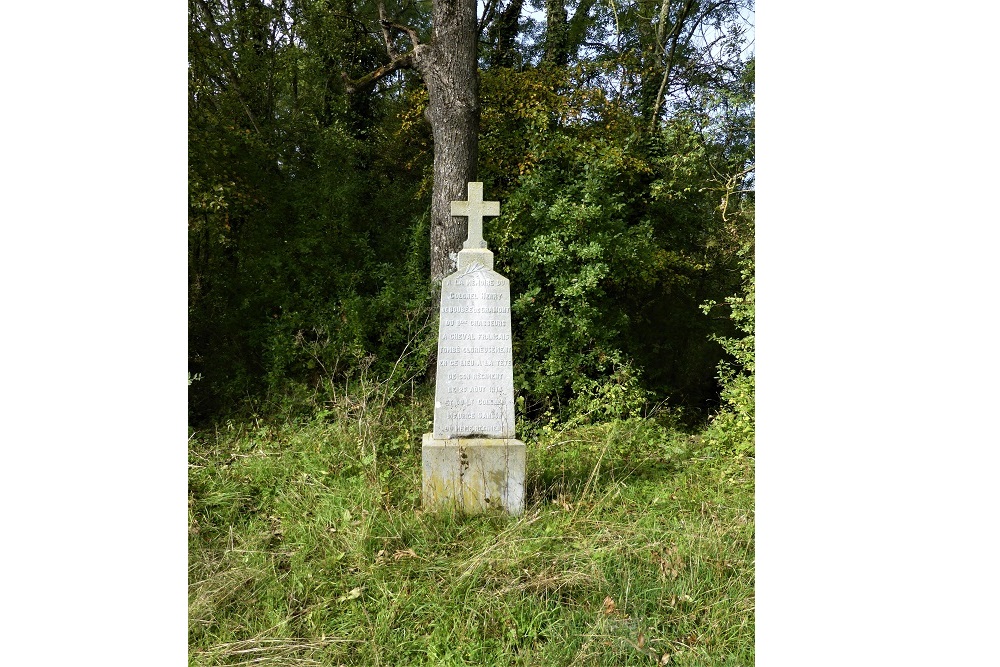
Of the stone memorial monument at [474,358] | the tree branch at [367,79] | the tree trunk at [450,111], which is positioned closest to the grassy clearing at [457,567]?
the stone memorial monument at [474,358]

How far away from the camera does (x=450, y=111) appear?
24.7ft

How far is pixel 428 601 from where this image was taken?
3420 millimetres

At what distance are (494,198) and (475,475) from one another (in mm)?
4814

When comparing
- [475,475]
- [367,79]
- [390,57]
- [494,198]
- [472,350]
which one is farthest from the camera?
[367,79]

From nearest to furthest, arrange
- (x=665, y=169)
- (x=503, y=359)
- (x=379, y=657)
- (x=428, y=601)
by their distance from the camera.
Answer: (x=379, y=657), (x=428, y=601), (x=503, y=359), (x=665, y=169)

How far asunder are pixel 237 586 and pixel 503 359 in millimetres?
2171

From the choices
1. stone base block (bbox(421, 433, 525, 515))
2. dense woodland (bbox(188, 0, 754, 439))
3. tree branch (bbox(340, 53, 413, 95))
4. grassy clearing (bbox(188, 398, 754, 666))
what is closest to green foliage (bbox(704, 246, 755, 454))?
dense woodland (bbox(188, 0, 754, 439))

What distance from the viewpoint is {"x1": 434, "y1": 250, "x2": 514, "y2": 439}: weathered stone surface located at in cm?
469

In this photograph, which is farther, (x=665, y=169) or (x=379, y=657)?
(x=665, y=169)

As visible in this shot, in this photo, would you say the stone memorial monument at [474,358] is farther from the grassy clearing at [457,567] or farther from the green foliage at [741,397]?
the green foliage at [741,397]

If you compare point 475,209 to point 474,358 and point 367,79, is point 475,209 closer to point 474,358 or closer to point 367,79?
point 474,358

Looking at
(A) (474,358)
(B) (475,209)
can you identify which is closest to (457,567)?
(A) (474,358)

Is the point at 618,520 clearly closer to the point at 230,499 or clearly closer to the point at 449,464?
the point at 449,464

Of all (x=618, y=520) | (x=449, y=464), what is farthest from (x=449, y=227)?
(x=618, y=520)
